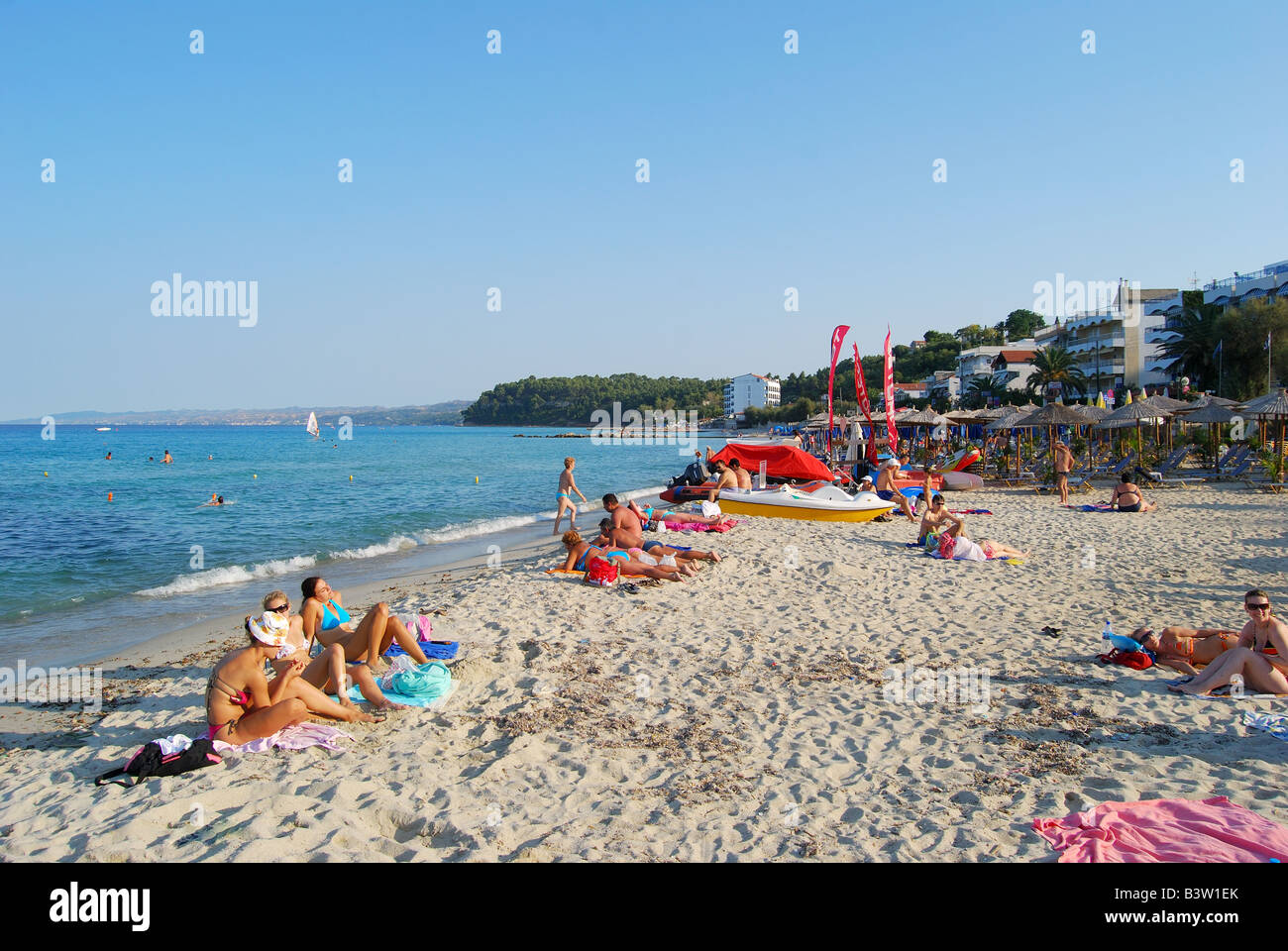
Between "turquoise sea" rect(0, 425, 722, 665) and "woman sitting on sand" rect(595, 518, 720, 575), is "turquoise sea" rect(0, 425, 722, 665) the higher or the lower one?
the lower one

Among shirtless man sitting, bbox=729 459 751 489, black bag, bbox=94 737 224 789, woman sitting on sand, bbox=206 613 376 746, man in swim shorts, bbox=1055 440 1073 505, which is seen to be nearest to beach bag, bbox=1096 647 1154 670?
woman sitting on sand, bbox=206 613 376 746

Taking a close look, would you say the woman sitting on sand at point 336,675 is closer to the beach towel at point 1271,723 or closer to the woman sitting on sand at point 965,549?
the beach towel at point 1271,723

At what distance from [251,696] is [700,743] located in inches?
112

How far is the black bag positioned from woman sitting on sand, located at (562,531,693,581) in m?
5.28

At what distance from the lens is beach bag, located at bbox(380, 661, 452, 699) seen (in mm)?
5516

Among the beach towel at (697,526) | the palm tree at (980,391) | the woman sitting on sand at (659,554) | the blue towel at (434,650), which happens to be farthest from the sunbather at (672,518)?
the palm tree at (980,391)

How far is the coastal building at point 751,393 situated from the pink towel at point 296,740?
485 ft

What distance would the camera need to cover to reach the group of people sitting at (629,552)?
9289mm

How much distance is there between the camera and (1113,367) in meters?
51.2

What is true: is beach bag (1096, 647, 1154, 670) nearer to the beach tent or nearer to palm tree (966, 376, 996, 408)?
the beach tent
